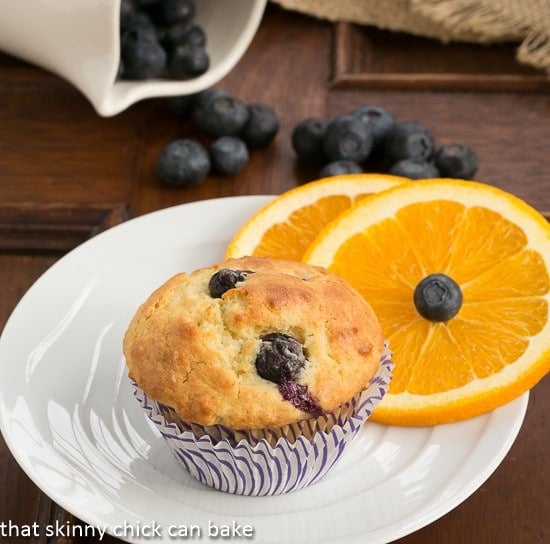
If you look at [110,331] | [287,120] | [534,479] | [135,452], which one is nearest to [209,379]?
[135,452]

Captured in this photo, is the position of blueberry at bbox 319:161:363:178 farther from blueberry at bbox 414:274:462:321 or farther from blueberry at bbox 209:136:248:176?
blueberry at bbox 414:274:462:321

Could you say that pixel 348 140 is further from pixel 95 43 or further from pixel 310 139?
pixel 95 43

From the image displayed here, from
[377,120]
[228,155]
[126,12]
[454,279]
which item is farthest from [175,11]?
[454,279]

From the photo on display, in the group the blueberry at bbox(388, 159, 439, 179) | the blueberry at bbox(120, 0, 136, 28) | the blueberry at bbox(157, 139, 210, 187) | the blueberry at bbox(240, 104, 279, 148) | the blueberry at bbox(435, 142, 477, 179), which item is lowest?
the blueberry at bbox(157, 139, 210, 187)

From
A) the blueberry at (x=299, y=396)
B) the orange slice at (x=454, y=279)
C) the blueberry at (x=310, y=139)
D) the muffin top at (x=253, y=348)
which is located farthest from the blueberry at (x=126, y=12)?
the blueberry at (x=299, y=396)

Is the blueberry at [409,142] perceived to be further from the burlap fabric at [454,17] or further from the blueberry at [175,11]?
the blueberry at [175,11]

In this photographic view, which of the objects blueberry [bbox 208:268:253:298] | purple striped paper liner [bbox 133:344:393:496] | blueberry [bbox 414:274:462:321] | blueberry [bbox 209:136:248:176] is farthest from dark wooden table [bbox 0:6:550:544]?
blueberry [bbox 208:268:253:298]

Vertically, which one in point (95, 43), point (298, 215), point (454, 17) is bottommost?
point (298, 215)
